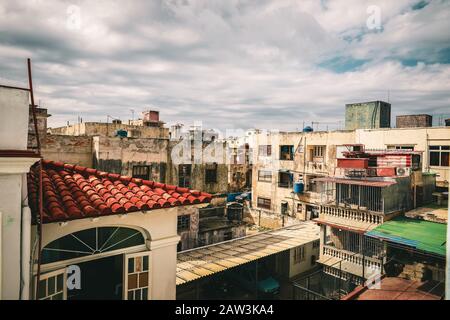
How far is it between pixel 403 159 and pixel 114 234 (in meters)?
19.5

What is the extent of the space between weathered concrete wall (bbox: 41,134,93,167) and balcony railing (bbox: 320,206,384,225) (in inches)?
723

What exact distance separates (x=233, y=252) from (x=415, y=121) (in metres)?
22.4

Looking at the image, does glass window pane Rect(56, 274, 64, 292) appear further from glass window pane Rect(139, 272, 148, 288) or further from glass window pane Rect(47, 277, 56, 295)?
glass window pane Rect(139, 272, 148, 288)

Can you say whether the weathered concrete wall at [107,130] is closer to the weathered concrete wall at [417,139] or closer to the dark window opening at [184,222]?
the dark window opening at [184,222]

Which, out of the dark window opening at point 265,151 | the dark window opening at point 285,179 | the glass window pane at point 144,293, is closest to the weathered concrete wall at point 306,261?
the dark window opening at point 285,179

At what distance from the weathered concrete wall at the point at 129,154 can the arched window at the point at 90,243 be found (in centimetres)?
1596

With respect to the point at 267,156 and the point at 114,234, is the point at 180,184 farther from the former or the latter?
the point at 114,234

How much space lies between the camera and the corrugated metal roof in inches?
579

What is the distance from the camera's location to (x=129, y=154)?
22.4 metres

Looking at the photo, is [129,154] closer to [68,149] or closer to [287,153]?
→ [68,149]

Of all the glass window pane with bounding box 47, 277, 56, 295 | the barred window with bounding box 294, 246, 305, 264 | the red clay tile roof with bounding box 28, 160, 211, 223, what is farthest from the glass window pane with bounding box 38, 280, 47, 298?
the barred window with bounding box 294, 246, 305, 264

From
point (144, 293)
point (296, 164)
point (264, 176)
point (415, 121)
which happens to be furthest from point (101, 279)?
point (415, 121)

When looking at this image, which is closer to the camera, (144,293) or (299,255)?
(144,293)
